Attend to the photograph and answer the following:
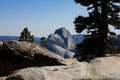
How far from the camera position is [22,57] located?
18.7 metres

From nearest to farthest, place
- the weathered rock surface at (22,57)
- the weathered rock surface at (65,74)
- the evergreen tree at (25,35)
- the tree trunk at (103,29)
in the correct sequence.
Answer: the weathered rock surface at (65,74) < the weathered rock surface at (22,57) < the tree trunk at (103,29) < the evergreen tree at (25,35)

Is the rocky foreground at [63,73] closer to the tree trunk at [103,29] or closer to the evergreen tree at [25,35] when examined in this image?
the tree trunk at [103,29]

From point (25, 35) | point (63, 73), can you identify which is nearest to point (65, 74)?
point (63, 73)

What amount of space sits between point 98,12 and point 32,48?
44.9 feet

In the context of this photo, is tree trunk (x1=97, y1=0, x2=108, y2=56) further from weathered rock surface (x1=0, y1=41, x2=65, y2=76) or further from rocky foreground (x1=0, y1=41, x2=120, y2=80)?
rocky foreground (x1=0, y1=41, x2=120, y2=80)

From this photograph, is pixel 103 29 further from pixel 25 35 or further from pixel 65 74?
pixel 25 35

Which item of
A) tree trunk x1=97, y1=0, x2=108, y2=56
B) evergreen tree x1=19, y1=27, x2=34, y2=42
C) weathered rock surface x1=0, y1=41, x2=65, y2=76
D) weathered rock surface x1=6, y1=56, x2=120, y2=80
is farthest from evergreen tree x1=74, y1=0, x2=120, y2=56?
evergreen tree x1=19, y1=27, x2=34, y2=42

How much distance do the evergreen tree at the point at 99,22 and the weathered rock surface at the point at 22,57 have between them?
11.9 m

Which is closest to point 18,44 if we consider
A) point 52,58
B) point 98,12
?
point 52,58

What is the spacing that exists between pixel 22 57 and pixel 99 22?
13.6m

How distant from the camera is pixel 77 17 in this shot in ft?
104

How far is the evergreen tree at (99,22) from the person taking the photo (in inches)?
1174

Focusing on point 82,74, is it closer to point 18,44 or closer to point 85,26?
point 18,44

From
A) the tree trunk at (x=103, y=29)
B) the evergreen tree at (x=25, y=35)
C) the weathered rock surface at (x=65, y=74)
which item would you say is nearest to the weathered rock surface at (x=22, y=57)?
the weathered rock surface at (x=65, y=74)
